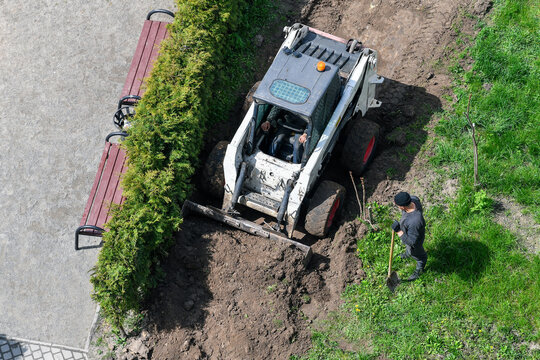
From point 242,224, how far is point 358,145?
2.48m

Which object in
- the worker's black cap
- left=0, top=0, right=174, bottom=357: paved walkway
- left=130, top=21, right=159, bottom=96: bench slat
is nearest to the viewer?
the worker's black cap

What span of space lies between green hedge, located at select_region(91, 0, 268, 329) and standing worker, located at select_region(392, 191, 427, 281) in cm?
340

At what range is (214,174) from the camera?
10453 mm

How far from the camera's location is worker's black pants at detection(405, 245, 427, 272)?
9.39 m

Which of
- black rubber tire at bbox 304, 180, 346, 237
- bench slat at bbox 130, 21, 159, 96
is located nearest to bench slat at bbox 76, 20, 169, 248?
bench slat at bbox 130, 21, 159, 96

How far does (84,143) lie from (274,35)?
4.55 metres

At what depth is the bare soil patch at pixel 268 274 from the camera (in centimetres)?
925

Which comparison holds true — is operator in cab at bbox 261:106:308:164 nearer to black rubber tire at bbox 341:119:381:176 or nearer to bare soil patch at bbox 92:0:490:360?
black rubber tire at bbox 341:119:381:176

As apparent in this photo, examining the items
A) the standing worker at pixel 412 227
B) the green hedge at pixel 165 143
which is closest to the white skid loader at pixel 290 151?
the green hedge at pixel 165 143

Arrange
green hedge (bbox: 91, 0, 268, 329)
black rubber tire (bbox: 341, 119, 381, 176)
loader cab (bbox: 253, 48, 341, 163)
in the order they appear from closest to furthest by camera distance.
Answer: green hedge (bbox: 91, 0, 268, 329) → loader cab (bbox: 253, 48, 341, 163) → black rubber tire (bbox: 341, 119, 381, 176)

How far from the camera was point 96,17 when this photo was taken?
44.5ft

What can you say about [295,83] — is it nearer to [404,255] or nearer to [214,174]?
[214,174]

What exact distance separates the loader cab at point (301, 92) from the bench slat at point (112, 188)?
2435 millimetres

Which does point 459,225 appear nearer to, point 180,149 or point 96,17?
point 180,149
